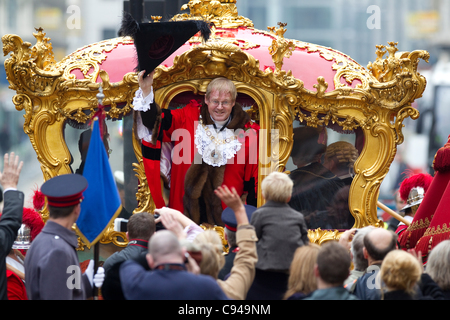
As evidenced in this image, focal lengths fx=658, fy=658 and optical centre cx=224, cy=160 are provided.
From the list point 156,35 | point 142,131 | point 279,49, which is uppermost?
point 156,35

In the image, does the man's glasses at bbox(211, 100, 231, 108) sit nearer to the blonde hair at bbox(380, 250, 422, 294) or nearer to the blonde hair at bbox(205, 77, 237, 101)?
the blonde hair at bbox(205, 77, 237, 101)

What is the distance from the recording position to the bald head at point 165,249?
3234 millimetres

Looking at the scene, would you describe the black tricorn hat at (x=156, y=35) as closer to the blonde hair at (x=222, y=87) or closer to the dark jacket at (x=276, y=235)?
the blonde hair at (x=222, y=87)

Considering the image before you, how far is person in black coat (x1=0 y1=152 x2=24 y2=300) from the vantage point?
3.80 metres

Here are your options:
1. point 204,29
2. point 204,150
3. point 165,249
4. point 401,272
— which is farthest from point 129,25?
point 401,272

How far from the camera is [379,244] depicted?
12.6 ft

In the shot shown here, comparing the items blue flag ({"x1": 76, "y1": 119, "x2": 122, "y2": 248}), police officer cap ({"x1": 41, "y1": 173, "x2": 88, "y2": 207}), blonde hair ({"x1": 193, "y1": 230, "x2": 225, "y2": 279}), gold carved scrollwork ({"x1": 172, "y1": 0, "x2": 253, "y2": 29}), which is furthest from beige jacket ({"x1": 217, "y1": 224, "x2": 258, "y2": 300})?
gold carved scrollwork ({"x1": 172, "y1": 0, "x2": 253, "y2": 29})

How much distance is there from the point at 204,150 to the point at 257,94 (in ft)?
2.29

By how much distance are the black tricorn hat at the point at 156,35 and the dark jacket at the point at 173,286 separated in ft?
8.38

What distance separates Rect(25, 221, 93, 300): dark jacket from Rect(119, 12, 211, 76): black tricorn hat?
2030 mm

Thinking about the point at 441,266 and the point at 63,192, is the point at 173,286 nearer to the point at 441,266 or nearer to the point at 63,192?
the point at 63,192

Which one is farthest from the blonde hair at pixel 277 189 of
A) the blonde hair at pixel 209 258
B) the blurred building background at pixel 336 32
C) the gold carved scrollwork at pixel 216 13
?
the blurred building background at pixel 336 32

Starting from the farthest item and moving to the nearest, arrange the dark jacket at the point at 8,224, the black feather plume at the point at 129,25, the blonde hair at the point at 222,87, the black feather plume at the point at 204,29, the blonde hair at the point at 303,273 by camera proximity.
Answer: the blonde hair at the point at 222,87 < the black feather plume at the point at 204,29 < the black feather plume at the point at 129,25 < the dark jacket at the point at 8,224 < the blonde hair at the point at 303,273
